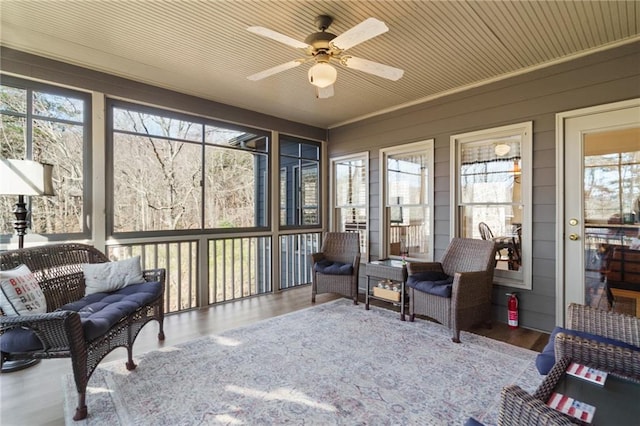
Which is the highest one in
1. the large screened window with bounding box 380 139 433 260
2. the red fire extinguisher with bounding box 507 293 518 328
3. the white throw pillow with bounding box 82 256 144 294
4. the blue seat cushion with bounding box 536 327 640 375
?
the large screened window with bounding box 380 139 433 260

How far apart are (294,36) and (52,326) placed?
2.88 meters

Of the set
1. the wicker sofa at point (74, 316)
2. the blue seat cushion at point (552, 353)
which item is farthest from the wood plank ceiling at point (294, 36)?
the blue seat cushion at point (552, 353)

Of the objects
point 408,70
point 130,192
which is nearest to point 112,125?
point 130,192

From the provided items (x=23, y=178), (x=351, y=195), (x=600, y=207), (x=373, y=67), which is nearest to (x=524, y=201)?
(x=600, y=207)

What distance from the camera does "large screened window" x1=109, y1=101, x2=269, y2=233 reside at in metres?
3.84

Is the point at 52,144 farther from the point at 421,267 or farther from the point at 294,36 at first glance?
the point at 421,267

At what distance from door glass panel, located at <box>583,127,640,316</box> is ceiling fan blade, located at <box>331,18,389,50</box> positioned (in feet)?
8.43

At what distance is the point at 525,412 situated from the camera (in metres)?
1.07

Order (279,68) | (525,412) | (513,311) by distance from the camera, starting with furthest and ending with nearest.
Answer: (513,311)
(279,68)
(525,412)

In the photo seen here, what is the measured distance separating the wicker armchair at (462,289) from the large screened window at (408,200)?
58cm

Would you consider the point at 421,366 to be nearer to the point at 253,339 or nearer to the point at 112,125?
the point at 253,339

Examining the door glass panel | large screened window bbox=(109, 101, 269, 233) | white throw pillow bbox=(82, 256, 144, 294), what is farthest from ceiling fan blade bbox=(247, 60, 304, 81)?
the door glass panel

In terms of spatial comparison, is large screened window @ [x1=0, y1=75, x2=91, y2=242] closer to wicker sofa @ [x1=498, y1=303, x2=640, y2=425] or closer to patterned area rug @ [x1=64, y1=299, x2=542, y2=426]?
patterned area rug @ [x1=64, y1=299, x2=542, y2=426]

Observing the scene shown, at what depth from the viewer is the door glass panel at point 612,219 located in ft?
9.49
